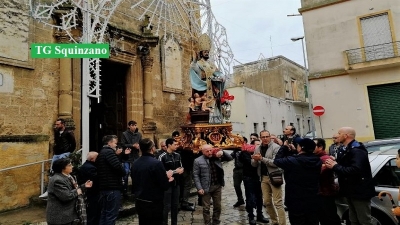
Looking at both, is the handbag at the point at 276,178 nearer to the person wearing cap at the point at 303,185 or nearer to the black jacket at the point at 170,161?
the person wearing cap at the point at 303,185

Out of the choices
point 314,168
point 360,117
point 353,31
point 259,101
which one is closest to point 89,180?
point 314,168

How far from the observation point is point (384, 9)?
12.0m

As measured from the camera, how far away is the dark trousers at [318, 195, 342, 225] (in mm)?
4055

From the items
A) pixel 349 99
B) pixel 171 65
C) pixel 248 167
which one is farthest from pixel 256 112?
pixel 248 167

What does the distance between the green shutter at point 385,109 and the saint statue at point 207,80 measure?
345 inches

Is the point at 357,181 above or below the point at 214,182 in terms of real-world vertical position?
above

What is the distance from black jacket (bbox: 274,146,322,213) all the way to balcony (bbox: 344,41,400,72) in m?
9.82

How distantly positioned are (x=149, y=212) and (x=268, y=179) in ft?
7.79

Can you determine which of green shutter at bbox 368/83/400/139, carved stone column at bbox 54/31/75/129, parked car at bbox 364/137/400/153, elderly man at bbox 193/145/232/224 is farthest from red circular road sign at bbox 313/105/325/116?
carved stone column at bbox 54/31/75/129

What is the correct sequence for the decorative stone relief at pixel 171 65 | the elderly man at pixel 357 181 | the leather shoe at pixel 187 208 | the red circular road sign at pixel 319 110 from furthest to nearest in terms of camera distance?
the red circular road sign at pixel 319 110 < the decorative stone relief at pixel 171 65 < the leather shoe at pixel 187 208 < the elderly man at pixel 357 181

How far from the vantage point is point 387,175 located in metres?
4.18

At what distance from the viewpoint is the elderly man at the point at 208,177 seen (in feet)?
16.6

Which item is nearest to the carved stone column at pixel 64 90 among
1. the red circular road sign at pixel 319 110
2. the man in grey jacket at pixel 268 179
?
the man in grey jacket at pixel 268 179

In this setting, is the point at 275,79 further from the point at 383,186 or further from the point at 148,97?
the point at 383,186
